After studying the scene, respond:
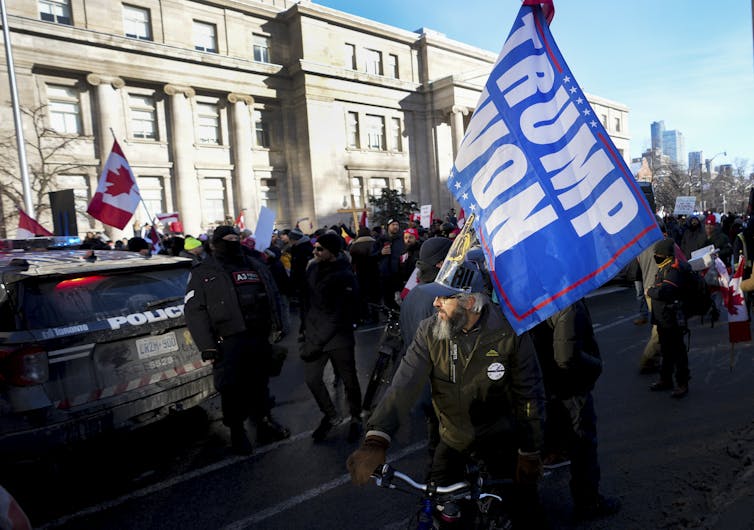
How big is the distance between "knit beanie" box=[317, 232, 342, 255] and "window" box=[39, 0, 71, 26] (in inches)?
1114

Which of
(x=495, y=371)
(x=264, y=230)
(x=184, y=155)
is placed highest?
(x=184, y=155)

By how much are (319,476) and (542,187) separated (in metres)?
2.90

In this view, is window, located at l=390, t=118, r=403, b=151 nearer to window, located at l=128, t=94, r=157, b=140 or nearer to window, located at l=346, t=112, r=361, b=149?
window, located at l=346, t=112, r=361, b=149

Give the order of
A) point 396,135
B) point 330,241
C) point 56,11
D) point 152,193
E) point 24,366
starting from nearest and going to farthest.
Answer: point 24,366
point 330,241
point 56,11
point 152,193
point 396,135

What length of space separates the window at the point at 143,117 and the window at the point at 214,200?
3.91 m

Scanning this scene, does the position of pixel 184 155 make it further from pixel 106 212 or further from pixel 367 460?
pixel 367 460

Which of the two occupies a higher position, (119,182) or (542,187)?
(119,182)

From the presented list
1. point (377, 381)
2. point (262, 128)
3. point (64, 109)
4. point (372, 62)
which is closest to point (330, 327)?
point (377, 381)

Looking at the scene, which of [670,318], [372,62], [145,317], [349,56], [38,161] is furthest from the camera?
[372,62]

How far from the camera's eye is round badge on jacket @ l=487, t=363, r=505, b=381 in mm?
2402

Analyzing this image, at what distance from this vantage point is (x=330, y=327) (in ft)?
15.9

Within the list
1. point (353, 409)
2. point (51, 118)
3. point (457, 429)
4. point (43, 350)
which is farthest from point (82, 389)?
point (51, 118)

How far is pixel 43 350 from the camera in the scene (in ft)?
11.9

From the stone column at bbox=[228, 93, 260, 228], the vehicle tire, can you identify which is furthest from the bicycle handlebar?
the stone column at bbox=[228, 93, 260, 228]
